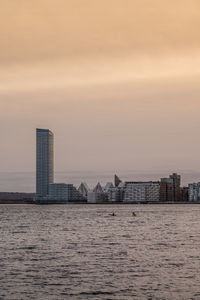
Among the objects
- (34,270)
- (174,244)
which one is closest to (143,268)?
(34,270)

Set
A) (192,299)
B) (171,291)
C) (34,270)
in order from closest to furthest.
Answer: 1. (192,299)
2. (171,291)
3. (34,270)

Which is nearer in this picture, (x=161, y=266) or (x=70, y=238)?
(x=161, y=266)

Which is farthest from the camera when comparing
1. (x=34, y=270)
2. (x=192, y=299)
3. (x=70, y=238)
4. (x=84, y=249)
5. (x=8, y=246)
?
(x=70, y=238)

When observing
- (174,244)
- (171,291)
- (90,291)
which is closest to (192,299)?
(171,291)

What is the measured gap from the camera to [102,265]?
45969 mm

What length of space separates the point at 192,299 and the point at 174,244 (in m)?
31.7

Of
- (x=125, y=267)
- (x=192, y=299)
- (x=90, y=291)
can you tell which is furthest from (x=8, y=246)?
(x=192, y=299)

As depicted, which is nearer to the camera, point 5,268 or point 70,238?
point 5,268

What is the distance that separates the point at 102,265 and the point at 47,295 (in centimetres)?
1233

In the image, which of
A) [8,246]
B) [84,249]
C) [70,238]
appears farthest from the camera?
[70,238]

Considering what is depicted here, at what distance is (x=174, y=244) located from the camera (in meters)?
64.2

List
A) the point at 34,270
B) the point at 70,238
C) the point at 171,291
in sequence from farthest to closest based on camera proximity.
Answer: the point at 70,238 < the point at 34,270 < the point at 171,291

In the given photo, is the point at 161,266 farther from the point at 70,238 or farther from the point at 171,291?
the point at 70,238

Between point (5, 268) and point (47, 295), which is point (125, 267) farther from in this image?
point (47, 295)
